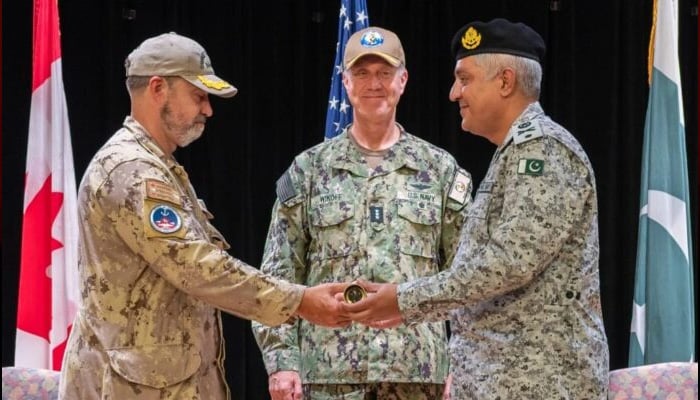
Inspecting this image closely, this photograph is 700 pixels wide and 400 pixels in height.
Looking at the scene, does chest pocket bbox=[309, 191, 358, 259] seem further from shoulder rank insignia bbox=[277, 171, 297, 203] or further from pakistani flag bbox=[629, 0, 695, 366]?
pakistani flag bbox=[629, 0, 695, 366]

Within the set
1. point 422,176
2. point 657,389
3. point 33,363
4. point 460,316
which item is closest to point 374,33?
point 422,176

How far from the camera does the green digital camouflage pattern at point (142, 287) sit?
112 inches

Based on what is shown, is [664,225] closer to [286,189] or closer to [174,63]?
[286,189]

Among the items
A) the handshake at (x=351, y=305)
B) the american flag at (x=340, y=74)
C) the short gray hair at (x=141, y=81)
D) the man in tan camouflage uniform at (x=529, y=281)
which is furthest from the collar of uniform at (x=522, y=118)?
the american flag at (x=340, y=74)

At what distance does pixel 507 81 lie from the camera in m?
3.03

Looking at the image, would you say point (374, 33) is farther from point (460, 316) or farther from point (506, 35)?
point (460, 316)

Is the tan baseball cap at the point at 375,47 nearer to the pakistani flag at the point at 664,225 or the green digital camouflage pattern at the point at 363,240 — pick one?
the green digital camouflage pattern at the point at 363,240

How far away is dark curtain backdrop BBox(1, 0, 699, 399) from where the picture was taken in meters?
5.63

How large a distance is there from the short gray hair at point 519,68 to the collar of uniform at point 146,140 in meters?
0.94

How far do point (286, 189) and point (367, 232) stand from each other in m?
0.34

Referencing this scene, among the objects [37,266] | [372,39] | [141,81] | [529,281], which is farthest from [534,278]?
[37,266]

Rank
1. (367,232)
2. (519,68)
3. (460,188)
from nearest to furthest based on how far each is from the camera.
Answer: (519,68) < (367,232) < (460,188)

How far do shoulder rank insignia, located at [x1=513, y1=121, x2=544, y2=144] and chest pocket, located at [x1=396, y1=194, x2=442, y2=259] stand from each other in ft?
2.78

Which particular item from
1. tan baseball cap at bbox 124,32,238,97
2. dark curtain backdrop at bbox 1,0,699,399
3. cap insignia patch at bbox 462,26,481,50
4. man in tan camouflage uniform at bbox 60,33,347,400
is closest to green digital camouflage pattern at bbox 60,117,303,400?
man in tan camouflage uniform at bbox 60,33,347,400
